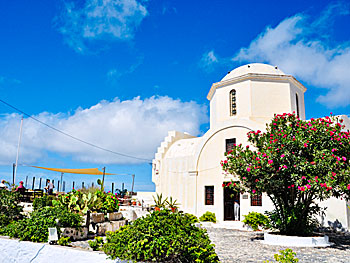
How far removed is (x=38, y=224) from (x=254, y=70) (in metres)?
15.3

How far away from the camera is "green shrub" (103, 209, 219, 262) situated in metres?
5.32

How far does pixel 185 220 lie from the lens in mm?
6043

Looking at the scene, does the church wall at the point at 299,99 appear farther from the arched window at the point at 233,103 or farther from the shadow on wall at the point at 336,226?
the shadow on wall at the point at 336,226

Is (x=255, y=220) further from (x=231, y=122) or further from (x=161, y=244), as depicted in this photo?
(x=161, y=244)

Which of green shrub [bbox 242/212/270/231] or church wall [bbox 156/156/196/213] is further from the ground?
church wall [bbox 156/156/196/213]

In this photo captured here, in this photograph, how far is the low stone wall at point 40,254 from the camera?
636 cm

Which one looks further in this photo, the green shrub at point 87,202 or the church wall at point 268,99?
the church wall at point 268,99

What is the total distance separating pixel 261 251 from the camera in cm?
984

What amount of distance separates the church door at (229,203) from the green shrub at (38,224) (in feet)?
34.0

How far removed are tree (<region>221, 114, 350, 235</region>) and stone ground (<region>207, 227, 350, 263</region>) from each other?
1.35 m

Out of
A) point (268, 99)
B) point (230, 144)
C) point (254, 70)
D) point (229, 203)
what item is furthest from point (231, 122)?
point (229, 203)

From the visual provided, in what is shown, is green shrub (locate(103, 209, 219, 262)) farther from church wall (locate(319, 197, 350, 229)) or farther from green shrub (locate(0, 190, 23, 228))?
church wall (locate(319, 197, 350, 229))

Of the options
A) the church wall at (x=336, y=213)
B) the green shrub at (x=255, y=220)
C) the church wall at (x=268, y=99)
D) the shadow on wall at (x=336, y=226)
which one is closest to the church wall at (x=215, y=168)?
the church wall at (x=268, y=99)

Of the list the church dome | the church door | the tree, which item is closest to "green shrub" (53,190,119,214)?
the tree
